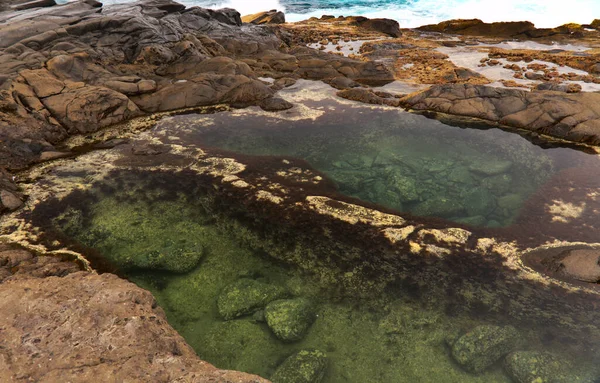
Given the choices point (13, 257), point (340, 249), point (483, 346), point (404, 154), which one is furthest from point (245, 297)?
point (404, 154)

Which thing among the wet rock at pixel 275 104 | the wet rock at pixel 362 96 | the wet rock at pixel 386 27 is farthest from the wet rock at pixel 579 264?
the wet rock at pixel 386 27

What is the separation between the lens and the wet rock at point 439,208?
946 cm

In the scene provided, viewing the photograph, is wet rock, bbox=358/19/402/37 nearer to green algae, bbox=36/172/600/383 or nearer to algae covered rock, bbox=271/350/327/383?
green algae, bbox=36/172/600/383

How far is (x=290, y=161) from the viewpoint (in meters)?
11.8

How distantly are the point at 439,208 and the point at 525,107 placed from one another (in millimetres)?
8656

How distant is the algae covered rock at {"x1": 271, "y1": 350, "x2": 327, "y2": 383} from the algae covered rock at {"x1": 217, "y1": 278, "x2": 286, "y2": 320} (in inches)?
55.2

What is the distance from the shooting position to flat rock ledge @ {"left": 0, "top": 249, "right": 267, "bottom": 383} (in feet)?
14.0

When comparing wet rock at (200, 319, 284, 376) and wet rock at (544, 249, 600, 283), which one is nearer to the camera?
wet rock at (200, 319, 284, 376)

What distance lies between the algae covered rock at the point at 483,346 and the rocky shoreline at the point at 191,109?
35.1 inches

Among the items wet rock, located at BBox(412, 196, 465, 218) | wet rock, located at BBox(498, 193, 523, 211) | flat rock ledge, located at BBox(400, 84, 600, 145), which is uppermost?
flat rock ledge, located at BBox(400, 84, 600, 145)

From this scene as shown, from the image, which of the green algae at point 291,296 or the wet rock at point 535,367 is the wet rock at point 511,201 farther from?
the wet rock at point 535,367

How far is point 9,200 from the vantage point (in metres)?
9.22

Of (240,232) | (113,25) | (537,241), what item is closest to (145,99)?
(113,25)

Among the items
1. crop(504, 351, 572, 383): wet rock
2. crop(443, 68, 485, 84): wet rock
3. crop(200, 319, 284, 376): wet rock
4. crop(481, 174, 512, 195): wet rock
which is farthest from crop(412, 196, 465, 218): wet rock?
crop(443, 68, 485, 84): wet rock
